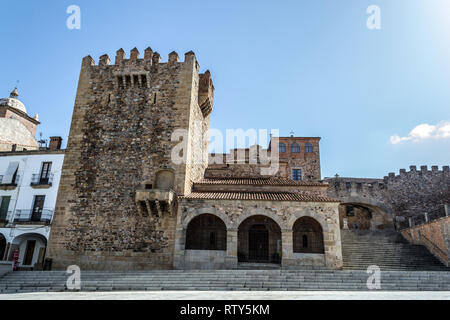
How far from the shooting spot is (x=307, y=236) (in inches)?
722

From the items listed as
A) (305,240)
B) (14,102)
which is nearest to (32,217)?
(305,240)

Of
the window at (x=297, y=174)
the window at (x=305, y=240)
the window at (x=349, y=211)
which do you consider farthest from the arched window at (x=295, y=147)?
the window at (x=305, y=240)

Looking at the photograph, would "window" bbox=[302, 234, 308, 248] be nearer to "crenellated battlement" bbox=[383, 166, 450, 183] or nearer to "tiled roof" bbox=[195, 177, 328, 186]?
"tiled roof" bbox=[195, 177, 328, 186]

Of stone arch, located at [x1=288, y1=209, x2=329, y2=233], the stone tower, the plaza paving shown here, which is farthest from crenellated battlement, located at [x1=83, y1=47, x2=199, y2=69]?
the plaza paving

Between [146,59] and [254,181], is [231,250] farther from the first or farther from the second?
[146,59]

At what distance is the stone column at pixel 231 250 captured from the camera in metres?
15.6

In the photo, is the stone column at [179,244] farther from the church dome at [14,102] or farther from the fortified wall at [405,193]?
the church dome at [14,102]

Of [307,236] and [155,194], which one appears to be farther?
[307,236]

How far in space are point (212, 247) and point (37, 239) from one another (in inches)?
521

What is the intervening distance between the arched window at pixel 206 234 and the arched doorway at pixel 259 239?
3.61ft

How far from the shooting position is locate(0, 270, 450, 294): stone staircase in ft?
40.3

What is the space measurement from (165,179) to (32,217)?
1033cm

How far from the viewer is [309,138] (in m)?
34.0
